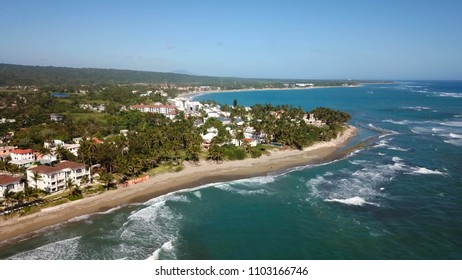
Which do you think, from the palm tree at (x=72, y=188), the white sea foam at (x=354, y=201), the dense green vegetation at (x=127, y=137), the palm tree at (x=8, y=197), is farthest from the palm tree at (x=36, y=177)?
the white sea foam at (x=354, y=201)

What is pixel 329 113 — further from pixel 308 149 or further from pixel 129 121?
pixel 129 121

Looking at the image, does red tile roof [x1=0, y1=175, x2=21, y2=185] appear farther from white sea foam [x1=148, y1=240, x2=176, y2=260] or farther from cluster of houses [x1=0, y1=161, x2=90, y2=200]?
white sea foam [x1=148, y1=240, x2=176, y2=260]

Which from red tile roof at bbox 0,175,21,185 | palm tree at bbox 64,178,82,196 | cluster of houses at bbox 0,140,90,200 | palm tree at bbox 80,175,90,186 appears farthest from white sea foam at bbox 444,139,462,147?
red tile roof at bbox 0,175,21,185

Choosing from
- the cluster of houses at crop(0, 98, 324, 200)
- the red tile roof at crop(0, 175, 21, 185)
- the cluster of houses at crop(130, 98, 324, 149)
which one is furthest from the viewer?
the cluster of houses at crop(130, 98, 324, 149)

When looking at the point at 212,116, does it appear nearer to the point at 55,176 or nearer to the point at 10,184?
the point at 55,176

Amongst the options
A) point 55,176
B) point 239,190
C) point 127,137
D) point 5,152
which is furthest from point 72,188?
point 127,137

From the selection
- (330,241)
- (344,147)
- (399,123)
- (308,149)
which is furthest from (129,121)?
(399,123)
